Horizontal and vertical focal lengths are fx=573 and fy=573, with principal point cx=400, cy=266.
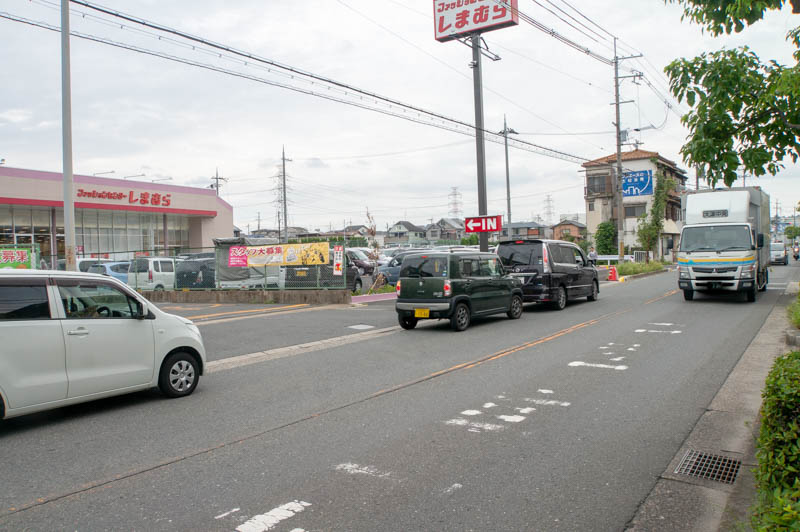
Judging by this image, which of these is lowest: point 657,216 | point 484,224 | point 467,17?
point 484,224

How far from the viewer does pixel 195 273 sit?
22578 mm

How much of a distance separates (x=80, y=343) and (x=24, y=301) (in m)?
0.72

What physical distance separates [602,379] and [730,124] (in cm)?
400

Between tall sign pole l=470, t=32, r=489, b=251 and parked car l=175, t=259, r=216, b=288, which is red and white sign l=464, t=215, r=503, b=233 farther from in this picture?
parked car l=175, t=259, r=216, b=288

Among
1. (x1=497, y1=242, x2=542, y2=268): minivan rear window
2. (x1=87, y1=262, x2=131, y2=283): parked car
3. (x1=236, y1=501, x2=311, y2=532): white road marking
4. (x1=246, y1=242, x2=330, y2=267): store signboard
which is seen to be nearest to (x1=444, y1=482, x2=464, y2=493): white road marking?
(x1=236, y1=501, x2=311, y2=532): white road marking

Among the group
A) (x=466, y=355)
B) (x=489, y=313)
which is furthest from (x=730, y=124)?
(x=489, y=313)

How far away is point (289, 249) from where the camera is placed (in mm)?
20266

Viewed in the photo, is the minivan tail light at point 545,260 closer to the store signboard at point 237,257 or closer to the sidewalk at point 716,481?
the sidewalk at point 716,481

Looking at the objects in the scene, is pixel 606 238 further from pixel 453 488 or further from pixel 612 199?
pixel 453 488

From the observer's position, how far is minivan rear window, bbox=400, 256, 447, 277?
1277 centimetres

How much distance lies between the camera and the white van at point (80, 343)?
5.95 m

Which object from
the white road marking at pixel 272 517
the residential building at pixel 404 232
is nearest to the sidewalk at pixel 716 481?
the white road marking at pixel 272 517

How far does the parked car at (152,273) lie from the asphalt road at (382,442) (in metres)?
14.4

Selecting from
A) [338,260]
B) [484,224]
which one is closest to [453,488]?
[338,260]
